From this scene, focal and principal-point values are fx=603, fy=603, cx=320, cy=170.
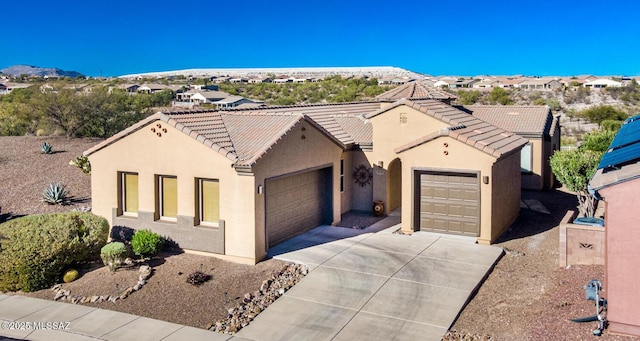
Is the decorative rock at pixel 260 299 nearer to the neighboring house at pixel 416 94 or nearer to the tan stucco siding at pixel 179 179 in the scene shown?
the tan stucco siding at pixel 179 179

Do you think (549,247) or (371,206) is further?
(371,206)

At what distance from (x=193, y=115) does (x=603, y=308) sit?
39.2 ft

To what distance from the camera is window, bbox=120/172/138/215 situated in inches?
694

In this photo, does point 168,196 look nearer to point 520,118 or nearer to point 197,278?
point 197,278

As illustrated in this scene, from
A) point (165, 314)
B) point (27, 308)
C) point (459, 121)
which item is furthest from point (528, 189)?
point (27, 308)

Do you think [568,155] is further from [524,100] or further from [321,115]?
[524,100]

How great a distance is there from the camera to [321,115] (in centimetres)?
2400

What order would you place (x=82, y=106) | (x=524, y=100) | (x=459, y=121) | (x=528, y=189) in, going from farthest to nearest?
(x=524, y=100)
(x=82, y=106)
(x=528, y=189)
(x=459, y=121)

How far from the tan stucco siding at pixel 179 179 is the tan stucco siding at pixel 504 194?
7.09 metres

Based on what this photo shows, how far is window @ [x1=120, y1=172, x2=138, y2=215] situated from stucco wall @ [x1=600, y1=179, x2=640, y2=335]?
1252 centimetres

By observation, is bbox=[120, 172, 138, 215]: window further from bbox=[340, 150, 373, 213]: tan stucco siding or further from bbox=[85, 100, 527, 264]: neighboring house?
bbox=[340, 150, 373, 213]: tan stucco siding

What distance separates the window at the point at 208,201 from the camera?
16.2 meters

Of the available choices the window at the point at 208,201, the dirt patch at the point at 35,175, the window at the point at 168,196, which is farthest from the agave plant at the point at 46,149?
the window at the point at 208,201

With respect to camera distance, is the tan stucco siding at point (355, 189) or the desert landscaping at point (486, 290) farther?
the tan stucco siding at point (355, 189)
